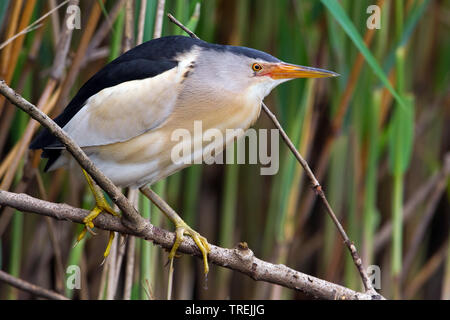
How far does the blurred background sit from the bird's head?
0.27ft

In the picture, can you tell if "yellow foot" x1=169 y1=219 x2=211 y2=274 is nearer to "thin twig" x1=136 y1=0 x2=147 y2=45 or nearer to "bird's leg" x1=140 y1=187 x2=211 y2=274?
"bird's leg" x1=140 y1=187 x2=211 y2=274

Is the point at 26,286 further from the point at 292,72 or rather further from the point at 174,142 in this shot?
the point at 292,72

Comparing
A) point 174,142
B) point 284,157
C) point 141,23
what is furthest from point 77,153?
point 284,157

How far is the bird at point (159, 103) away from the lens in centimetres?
111

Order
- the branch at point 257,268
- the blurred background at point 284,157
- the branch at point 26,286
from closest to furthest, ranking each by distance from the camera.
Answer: the branch at point 257,268 → the branch at point 26,286 → the blurred background at point 284,157

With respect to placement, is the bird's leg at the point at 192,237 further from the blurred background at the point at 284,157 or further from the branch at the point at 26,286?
the branch at the point at 26,286

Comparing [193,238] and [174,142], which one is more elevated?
[174,142]

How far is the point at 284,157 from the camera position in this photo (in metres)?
1.63

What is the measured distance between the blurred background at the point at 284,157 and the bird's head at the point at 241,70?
81mm

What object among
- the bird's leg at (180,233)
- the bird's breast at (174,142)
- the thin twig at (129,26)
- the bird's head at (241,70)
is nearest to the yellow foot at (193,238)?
the bird's leg at (180,233)

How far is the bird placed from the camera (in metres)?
1.11

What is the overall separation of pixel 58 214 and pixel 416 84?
138 cm

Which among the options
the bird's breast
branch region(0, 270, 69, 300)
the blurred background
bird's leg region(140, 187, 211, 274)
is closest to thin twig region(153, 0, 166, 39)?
the blurred background

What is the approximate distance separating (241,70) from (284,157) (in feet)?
1.70
